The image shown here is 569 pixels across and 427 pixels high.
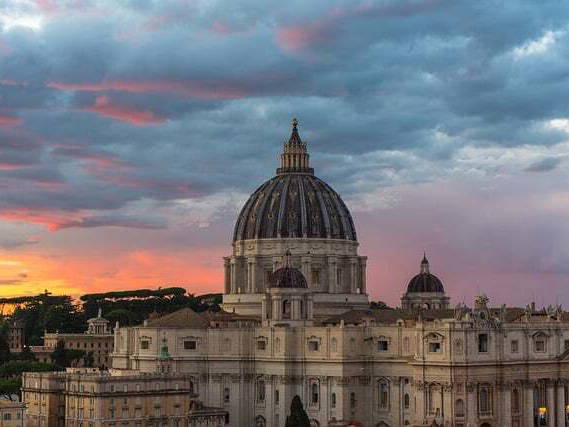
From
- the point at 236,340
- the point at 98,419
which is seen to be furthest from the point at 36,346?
the point at 98,419

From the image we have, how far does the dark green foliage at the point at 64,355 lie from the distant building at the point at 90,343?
12.2 feet

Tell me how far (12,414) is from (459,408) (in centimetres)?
3510

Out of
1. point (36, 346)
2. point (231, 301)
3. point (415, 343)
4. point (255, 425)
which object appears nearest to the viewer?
point (415, 343)

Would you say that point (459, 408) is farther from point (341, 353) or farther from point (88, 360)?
point (88, 360)

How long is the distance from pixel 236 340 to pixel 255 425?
7.68m

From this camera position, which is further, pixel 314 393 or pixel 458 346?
pixel 314 393

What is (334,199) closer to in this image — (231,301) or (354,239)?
(354,239)

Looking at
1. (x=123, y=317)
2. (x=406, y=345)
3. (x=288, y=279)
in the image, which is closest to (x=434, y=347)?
(x=406, y=345)

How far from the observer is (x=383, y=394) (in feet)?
397

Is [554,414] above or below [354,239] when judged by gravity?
below

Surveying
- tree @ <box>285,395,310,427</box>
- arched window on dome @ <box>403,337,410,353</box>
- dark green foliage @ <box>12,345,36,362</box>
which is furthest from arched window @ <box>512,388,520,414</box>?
dark green foliage @ <box>12,345,36,362</box>

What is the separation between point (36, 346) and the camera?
19112 centimetres

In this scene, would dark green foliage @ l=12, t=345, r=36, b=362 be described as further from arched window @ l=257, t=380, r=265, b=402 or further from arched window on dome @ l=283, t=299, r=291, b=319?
arched window on dome @ l=283, t=299, r=291, b=319

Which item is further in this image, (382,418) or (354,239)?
(354,239)
